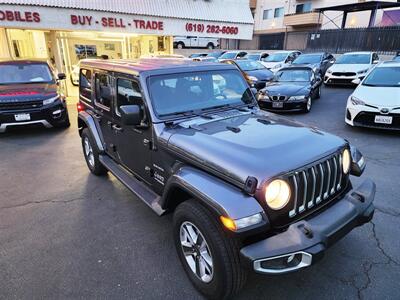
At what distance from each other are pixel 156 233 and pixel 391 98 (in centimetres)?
611

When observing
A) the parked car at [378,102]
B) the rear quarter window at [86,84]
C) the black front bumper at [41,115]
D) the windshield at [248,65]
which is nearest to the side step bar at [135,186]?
the rear quarter window at [86,84]

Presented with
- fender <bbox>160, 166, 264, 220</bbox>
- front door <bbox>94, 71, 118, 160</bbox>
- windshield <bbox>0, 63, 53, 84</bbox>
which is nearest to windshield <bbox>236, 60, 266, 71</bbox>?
windshield <bbox>0, 63, 53, 84</bbox>

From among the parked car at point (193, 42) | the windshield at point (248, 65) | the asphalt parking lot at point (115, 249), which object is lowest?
the asphalt parking lot at point (115, 249)

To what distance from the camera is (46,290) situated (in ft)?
8.43

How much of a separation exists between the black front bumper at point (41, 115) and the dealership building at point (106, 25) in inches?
268

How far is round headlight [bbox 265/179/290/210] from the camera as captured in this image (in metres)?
2.06

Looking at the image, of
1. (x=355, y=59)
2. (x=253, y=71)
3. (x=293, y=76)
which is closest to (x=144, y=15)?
(x=253, y=71)

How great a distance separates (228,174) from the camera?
85.7 inches

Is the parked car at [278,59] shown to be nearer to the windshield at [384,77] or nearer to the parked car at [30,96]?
the windshield at [384,77]

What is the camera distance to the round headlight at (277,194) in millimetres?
2062

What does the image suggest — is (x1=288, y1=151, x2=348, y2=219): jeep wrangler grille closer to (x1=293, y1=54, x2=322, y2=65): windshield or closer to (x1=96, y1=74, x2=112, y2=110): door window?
(x1=96, y1=74, x2=112, y2=110): door window

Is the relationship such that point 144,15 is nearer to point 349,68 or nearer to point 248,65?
point 248,65

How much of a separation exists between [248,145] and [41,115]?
6.60 m

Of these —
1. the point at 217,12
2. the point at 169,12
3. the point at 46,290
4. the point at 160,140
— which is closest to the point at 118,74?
the point at 160,140
